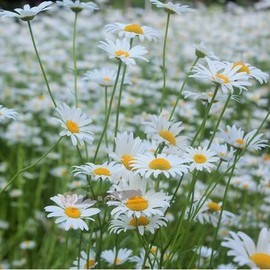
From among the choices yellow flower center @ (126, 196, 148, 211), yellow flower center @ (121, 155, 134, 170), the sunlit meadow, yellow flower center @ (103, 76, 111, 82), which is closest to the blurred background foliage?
the sunlit meadow

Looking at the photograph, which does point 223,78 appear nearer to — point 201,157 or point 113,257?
point 201,157

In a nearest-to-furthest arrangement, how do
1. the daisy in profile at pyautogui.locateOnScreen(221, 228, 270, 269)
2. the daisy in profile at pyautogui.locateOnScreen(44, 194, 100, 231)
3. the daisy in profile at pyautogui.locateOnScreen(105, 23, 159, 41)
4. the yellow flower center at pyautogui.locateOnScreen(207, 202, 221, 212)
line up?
1. the daisy in profile at pyautogui.locateOnScreen(221, 228, 270, 269)
2. the daisy in profile at pyautogui.locateOnScreen(44, 194, 100, 231)
3. the daisy in profile at pyautogui.locateOnScreen(105, 23, 159, 41)
4. the yellow flower center at pyautogui.locateOnScreen(207, 202, 221, 212)

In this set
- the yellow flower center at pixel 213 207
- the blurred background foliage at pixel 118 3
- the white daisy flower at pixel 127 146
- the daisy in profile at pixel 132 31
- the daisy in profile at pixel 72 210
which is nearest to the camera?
the daisy in profile at pixel 72 210

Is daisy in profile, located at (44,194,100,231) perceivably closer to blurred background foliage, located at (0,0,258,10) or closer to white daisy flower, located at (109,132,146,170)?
white daisy flower, located at (109,132,146,170)

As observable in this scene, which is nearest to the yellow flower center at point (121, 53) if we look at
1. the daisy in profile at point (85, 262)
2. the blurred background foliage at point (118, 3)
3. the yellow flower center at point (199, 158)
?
the yellow flower center at point (199, 158)

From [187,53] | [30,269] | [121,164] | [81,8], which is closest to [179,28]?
[187,53]

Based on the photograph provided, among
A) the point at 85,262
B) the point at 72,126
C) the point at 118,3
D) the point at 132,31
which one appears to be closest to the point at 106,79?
the point at 132,31

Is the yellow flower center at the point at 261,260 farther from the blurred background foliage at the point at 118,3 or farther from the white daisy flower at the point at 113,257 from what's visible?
the blurred background foliage at the point at 118,3
